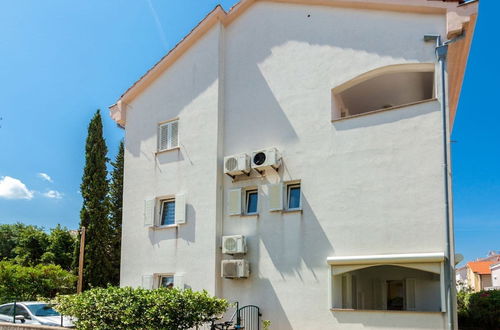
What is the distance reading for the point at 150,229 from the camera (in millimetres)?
16109

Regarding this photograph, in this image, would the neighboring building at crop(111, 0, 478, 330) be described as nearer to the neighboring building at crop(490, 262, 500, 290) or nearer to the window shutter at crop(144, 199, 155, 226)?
the window shutter at crop(144, 199, 155, 226)

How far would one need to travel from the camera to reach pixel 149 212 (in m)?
16.1

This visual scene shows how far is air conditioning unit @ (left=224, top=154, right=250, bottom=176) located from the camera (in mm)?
13961

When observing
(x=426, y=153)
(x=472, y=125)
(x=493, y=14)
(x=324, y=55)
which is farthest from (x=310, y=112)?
(x=472, y=125)

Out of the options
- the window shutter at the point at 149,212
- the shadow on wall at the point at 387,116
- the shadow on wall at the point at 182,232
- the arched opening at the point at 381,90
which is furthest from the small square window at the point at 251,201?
the window shutter at the point at 149,212

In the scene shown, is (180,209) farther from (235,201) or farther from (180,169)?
(235,201)

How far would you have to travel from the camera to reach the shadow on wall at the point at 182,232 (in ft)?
48.9

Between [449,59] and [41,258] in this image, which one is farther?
[41,258]

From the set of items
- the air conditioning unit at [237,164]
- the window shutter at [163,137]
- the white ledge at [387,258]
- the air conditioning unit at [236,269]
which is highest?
the window shutter at [163,137]

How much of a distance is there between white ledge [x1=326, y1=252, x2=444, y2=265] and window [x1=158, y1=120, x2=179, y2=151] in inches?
281

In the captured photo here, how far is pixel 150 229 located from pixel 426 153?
31.0 ft

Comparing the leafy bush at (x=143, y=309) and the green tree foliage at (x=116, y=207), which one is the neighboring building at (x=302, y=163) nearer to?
the leafy bush at (x=143, y=309)

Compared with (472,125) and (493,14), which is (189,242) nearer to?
(493,14)

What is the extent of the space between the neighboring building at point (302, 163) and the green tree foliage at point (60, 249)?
623 inches
